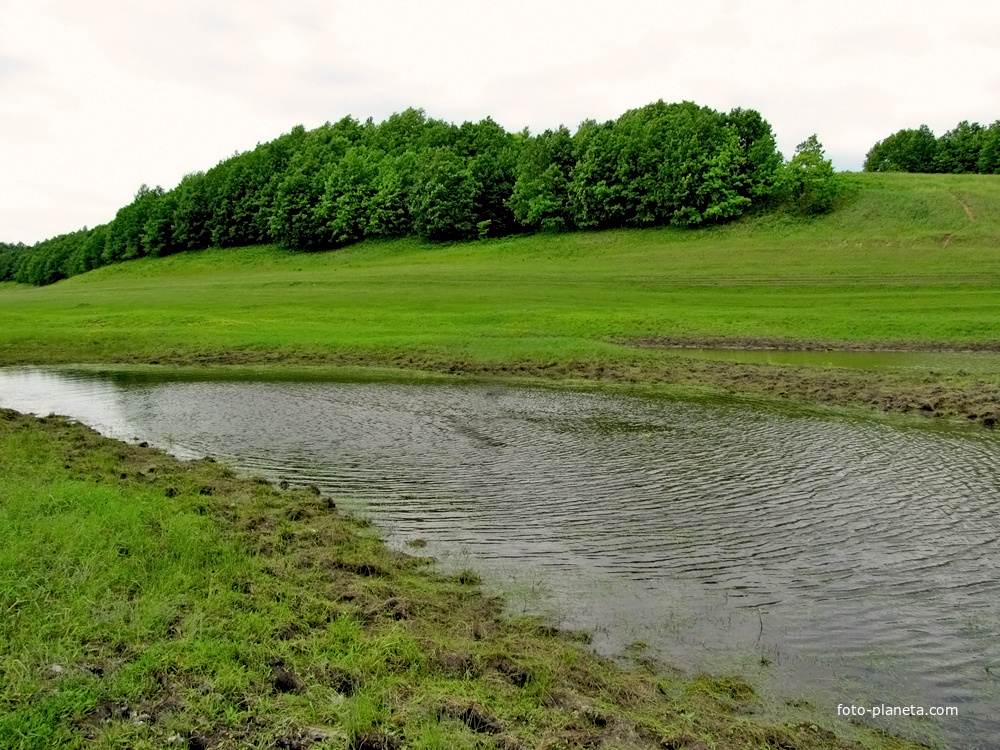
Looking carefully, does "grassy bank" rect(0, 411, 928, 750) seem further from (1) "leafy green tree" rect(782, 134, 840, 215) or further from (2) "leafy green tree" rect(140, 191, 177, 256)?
(2) "leafy green tree" rect(140, 191, 177, 256)

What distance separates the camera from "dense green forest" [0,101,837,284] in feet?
270

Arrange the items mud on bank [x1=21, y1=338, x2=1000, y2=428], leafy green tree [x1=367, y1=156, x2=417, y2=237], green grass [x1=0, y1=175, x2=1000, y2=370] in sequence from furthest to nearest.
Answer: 1. leafy green tree [x1=367, y1=156, x2=417, y2=237]
2. green grass [x1=0, y1=175, x2=1000, y2=370]
3. mud on bank [x1=21, y1=338, x2=1000, y2=428]

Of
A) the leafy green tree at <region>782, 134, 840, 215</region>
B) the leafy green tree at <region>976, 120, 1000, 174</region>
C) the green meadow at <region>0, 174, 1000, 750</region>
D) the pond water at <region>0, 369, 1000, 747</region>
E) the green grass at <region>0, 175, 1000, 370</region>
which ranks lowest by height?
the pond water at <region>0, 369, 1000, 747</region>

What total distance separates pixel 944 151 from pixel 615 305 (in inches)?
4170

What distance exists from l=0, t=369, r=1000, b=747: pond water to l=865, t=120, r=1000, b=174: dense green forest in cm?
12000

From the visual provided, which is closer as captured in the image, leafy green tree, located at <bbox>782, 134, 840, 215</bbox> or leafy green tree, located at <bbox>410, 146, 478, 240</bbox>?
leafy green tree, located at <bbox>782, 134, 840, 215</bbox>

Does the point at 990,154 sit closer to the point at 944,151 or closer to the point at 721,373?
the point at 944,151

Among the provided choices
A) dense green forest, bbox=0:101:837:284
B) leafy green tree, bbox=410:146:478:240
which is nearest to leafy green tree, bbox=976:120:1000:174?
dense green forest, bbox=0:101:837:284

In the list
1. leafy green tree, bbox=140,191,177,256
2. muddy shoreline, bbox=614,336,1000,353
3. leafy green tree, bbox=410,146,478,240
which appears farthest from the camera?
leafy green tree, bbox=140,191,177,256

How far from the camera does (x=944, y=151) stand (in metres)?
125

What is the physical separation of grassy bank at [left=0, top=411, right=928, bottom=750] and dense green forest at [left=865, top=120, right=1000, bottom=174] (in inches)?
5297

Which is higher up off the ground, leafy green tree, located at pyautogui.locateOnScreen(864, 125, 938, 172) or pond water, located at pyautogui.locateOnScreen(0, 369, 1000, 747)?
leafy green tree, located at pyautogui.locateOnScreen(864, 125, 938, 172)

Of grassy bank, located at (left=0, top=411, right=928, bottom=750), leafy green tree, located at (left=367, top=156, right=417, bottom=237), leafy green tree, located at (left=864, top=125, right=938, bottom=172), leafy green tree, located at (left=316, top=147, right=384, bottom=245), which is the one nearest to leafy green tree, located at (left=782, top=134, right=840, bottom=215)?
leafy green tree, located at (left=367, top=156, right=417, bottom=237)

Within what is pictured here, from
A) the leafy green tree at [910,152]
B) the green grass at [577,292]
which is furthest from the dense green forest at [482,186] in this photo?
the leafy green tree at [910,152]
